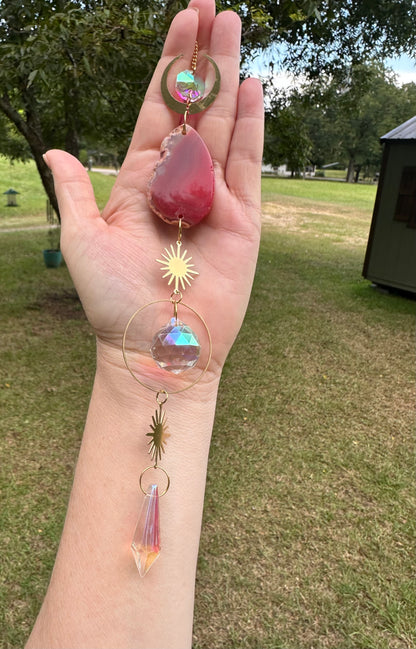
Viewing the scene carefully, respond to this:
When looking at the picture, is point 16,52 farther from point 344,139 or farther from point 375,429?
point 344,139

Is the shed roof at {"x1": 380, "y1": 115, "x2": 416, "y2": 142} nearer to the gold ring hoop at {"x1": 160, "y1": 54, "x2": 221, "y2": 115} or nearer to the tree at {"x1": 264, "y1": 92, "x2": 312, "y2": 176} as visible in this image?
the tree at {"x1": 264, "y1": 92, "x2": 312, "y2": 176}

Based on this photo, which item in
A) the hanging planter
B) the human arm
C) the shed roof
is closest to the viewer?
→ the human arm

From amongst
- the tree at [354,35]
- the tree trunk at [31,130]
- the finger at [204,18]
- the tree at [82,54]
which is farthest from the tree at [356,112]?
the finger at [204,18]

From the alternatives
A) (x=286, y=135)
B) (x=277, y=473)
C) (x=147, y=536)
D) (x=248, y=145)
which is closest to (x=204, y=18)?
(x=248, y=145)

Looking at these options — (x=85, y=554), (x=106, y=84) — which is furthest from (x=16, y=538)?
(x=106, y=84)

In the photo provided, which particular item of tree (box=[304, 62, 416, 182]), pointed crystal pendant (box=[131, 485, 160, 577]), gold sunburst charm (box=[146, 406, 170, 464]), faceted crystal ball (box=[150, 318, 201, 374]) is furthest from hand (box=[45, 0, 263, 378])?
tree (box=[304, 62, 416, 182])

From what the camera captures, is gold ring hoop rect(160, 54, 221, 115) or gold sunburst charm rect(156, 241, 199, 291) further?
gold ring hoop rect(160, 54, 221, 115)

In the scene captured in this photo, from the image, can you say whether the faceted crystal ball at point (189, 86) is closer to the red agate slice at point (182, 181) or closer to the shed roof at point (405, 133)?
the red agate slice at point (182, 181)

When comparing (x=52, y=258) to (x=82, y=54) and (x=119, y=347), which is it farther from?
(x=119, y=347)
